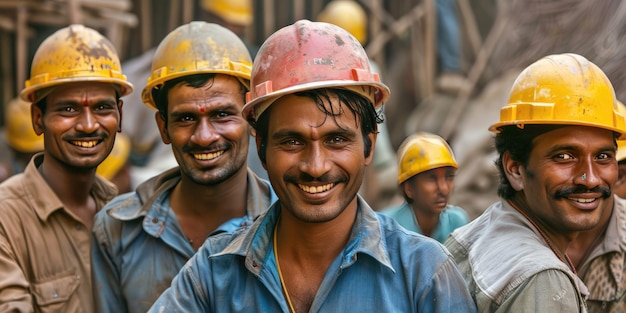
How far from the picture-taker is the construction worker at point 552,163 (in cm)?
352

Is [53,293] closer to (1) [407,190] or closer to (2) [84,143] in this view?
(2) [84,143]

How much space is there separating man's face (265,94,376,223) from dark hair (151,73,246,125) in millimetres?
1124

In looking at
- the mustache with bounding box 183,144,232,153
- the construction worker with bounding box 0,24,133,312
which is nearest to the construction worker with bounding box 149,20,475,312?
the mustache with bounding box 183,144,232,153

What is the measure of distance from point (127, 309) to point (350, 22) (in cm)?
736

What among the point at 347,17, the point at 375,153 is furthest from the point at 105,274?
the point at 347,17

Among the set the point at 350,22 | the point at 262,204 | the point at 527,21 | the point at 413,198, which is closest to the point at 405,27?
the point at 350,22

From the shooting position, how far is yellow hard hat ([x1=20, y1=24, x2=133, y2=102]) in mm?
4793

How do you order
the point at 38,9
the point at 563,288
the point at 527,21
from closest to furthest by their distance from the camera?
the point at 563,288, the point at 38,9, the point at 527,21

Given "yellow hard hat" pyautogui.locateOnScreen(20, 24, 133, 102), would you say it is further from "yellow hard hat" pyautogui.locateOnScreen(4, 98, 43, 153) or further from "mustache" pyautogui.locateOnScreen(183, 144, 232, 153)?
"yellow hard hat" pyautogui.locateOnScreen(4, 98, 43, 153)

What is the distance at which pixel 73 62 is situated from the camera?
4.81 meters

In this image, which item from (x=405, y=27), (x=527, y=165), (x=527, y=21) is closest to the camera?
(x=527, y=165)

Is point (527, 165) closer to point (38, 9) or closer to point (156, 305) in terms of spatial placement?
point (156, 305)

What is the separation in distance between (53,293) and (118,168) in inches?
180

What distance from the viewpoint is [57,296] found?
15.1 ft
